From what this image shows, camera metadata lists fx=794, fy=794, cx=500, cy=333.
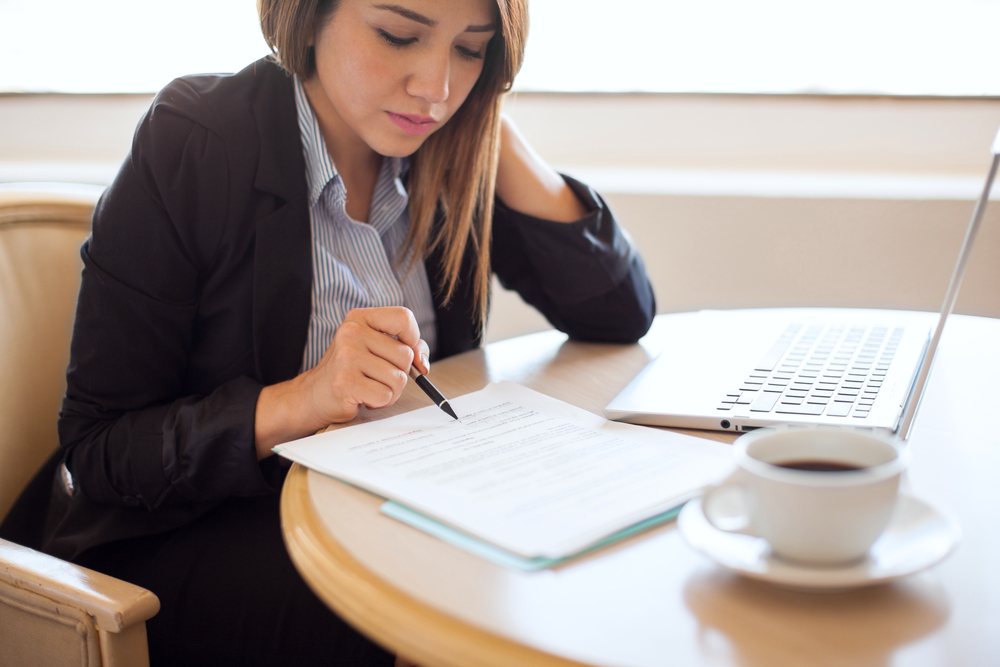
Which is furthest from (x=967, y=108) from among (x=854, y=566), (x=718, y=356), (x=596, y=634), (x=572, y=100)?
(x=596, y=634)

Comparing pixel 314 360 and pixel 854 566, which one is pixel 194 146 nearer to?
pixel 314 360

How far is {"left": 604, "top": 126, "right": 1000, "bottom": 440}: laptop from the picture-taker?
721 mm

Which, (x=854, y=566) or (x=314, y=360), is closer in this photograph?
(x=854, y=566)

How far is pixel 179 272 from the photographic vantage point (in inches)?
34.9

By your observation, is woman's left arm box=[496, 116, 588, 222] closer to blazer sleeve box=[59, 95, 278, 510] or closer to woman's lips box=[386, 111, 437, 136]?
woman's lips box=[386, 111, 437, 136]

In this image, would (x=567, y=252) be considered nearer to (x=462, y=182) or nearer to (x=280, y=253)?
(x=462, y=182)

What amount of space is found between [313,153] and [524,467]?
577mm

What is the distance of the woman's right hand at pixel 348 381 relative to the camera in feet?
2.47

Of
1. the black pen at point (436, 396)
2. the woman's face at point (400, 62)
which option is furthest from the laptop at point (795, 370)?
the woman's face at point (400, 62)

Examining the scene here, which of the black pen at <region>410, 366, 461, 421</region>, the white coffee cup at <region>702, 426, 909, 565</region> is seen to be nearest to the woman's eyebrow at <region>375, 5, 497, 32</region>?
the black pen at <region>410, 366, 461, 421</region>

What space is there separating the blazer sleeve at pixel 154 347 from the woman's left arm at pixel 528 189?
424mm

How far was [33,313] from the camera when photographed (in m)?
1.04

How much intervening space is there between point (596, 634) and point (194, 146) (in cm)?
75

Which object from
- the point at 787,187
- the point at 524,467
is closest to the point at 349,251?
the point at 524,467
